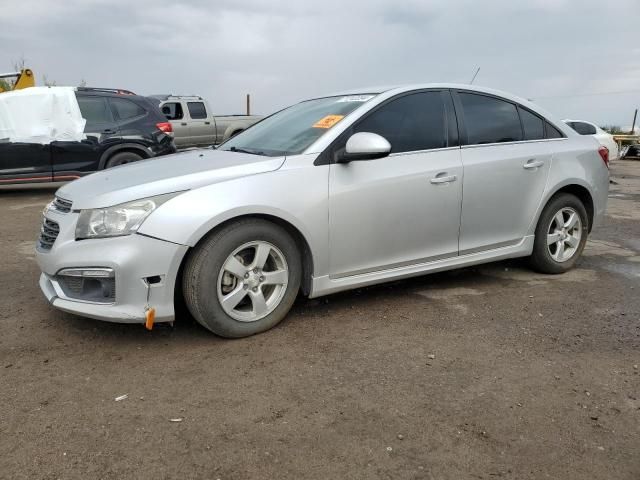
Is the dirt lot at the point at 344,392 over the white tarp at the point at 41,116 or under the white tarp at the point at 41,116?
under

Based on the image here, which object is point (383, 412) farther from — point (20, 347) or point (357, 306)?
point (20, 347)

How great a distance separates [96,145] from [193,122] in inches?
291

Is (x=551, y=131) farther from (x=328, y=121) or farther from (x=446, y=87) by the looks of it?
(x=328, y=121)

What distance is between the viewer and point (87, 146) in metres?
9.07

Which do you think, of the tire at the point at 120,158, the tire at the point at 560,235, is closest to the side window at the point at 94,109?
the tire at the point at 120,158

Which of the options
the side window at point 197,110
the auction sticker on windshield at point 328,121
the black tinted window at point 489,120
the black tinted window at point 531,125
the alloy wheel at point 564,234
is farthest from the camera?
the side window at point 197,110

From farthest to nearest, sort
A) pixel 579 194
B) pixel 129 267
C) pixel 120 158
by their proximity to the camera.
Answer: pixel 120 158 → pixel 579 194 → pixel 129 267

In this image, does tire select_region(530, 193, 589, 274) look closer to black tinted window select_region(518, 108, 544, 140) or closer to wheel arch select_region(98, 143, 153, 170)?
black tinted window select_region(518, 108, 544, 140)

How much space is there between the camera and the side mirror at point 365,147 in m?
3.55

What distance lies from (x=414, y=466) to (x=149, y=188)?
203 centimetres

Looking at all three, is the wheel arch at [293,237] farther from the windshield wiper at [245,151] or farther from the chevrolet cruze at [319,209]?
the windshield wiper at [245,151]

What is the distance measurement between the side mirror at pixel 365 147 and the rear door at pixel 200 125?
43.7 feet

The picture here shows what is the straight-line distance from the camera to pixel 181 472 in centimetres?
221

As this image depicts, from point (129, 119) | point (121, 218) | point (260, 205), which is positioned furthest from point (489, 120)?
point (129, 119)
